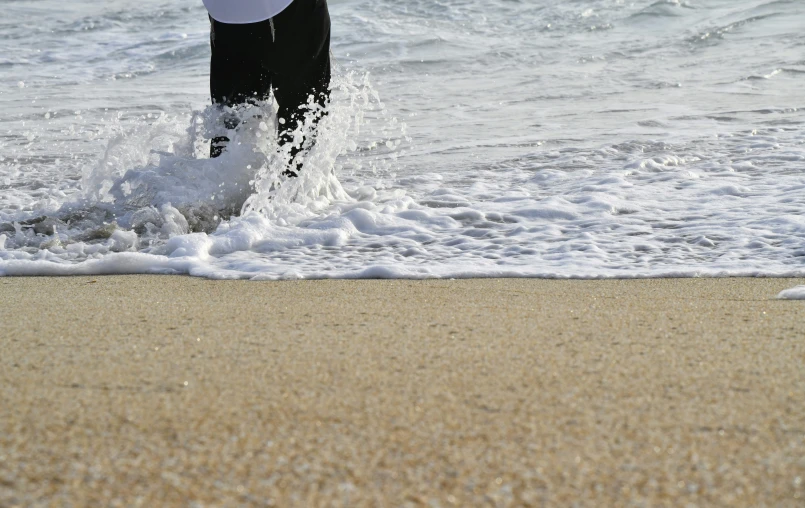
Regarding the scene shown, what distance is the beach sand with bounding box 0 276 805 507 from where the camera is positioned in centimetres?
132

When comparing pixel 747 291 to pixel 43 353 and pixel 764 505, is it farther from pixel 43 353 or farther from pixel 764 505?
pixel 43 353

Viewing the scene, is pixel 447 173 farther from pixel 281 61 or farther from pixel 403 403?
pixel 403 403

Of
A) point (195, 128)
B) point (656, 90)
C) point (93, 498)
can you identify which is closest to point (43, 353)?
point (93, 498)

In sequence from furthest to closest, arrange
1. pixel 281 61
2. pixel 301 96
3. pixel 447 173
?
pixel 447 173 → pixel 301 96 → pixel 281 61

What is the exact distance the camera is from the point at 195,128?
4.13 metres

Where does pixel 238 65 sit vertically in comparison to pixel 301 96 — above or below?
above

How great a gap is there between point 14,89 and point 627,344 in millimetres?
8279

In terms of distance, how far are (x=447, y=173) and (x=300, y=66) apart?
1340mm

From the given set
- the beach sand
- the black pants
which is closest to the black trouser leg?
the black pants

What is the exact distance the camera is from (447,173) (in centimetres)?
487

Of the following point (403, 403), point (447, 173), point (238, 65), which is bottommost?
point (447, 173)

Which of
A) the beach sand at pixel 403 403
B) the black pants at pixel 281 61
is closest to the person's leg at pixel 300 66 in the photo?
the black pants at pixel 281 61

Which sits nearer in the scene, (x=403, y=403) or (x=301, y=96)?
(x=403, y=403)

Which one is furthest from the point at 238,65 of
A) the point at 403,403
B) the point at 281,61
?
the point at 403,403
